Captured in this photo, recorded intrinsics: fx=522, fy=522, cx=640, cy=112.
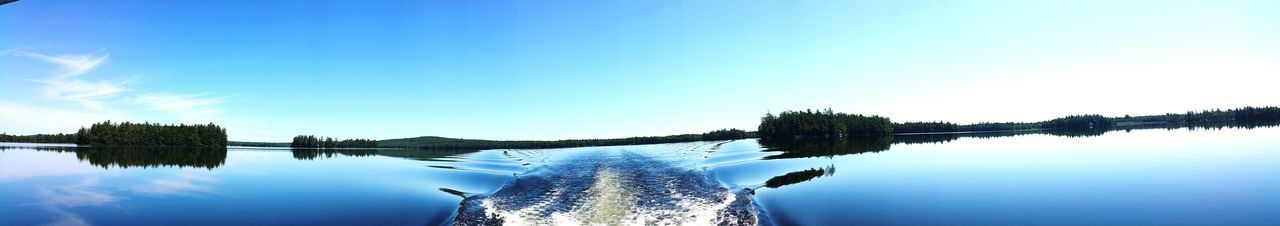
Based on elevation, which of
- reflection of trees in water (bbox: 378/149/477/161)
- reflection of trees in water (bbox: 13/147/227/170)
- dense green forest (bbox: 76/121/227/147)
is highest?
dense green forest (bbox: 76/121/227/147)

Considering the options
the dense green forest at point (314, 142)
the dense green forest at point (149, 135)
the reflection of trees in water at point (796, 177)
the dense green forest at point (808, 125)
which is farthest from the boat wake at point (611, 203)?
the dense green forest at point (314, 142)

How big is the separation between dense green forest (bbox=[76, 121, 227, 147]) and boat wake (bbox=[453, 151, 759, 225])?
140 metres

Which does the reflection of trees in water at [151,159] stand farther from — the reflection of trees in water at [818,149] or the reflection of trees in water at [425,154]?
the reflection of trees in water at [818,149]

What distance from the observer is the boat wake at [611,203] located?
10172 mm

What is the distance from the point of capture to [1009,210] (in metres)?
10.7

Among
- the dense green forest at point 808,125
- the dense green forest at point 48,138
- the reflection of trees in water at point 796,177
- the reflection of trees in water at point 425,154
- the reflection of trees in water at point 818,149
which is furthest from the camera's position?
the dense green forest at point 48,138

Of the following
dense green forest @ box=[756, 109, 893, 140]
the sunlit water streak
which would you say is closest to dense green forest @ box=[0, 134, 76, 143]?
dense green forest @ box=[756, 109, 893, 140]

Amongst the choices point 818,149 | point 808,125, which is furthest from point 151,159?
point 808,125

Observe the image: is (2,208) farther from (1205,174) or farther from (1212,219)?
(1205,174)

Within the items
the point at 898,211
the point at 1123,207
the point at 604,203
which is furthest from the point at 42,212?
the point at 1123,207

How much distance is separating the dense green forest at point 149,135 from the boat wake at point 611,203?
459 ft

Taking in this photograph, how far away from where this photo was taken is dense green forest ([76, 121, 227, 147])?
109812mm

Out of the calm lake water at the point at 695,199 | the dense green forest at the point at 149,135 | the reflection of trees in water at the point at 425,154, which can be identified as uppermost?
the dense green forest at the point at 149,135

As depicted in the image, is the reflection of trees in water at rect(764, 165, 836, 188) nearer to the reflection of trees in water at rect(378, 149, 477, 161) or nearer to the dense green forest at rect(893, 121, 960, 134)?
the reflection of trees in water at rect(378, 149, 477, 161)
